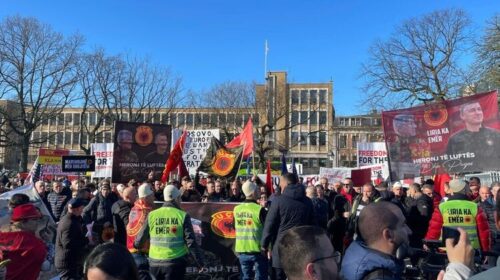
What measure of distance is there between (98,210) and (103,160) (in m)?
12.2

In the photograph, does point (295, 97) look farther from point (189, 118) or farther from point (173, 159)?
point (173, 159)

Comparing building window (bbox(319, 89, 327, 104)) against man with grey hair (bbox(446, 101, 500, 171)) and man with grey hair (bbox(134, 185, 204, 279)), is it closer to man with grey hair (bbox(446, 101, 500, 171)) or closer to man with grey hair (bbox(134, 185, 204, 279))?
man with grey hair (bbox(446, 101, 500, 171))

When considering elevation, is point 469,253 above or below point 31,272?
above

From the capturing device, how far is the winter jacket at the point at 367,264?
2.56 m

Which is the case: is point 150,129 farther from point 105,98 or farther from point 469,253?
point 105,98

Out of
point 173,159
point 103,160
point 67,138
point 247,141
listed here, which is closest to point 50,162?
point 103,160

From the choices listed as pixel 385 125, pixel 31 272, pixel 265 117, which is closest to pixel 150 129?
pixel 385 125

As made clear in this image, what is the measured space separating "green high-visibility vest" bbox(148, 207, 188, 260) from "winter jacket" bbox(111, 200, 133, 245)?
5.92ft

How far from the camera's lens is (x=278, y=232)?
7414mm

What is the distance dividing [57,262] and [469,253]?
17.7ft

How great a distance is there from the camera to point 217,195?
1222 centimetres

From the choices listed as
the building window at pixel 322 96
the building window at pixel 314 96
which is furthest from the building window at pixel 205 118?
the building window at pixel 322 96

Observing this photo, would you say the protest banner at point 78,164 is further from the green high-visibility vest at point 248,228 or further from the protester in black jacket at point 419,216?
the protester in black jacket at point 419,216

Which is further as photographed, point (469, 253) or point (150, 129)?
point (150, 129)
